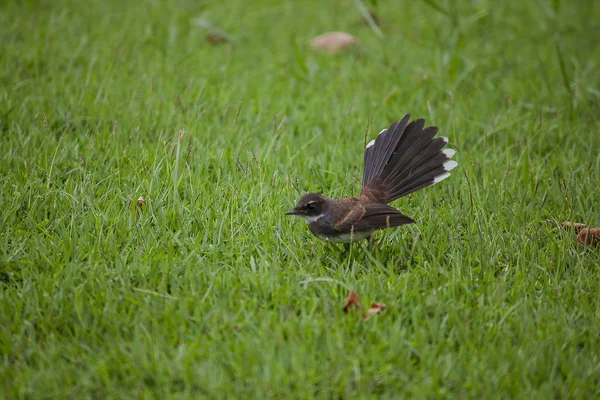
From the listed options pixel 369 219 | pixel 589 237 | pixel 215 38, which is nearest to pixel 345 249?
pixel 369 219

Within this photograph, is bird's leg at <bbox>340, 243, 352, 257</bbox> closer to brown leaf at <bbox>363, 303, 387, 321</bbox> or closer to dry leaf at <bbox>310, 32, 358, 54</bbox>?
brown leaf at <bbox>363, 303, 387, 321</bbox>

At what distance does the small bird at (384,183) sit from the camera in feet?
13.8

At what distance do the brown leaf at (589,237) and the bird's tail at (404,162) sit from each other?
1001 mm

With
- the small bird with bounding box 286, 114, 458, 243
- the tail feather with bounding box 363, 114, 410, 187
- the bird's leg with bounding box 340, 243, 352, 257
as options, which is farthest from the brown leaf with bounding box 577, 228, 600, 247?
the bird's leg with bounding box 340, 243, 352, 257

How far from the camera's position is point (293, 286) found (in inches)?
152

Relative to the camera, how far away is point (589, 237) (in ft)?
14.3

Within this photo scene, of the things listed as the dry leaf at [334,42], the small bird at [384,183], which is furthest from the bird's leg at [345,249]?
the dry leaf at [334,42]

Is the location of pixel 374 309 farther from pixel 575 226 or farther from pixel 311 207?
pixel 575 226

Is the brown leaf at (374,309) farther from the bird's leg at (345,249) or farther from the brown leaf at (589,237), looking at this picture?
the brown leaf at (589,237)

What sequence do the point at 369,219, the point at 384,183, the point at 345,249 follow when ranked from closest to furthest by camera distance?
the point at 369,219
the point at 345,249
the point at 384,183

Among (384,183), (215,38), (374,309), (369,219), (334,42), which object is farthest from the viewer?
(215,38)

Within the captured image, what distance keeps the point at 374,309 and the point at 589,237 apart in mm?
1749

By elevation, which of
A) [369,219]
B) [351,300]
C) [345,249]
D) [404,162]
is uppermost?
[404,162]

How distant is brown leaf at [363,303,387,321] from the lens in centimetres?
362
